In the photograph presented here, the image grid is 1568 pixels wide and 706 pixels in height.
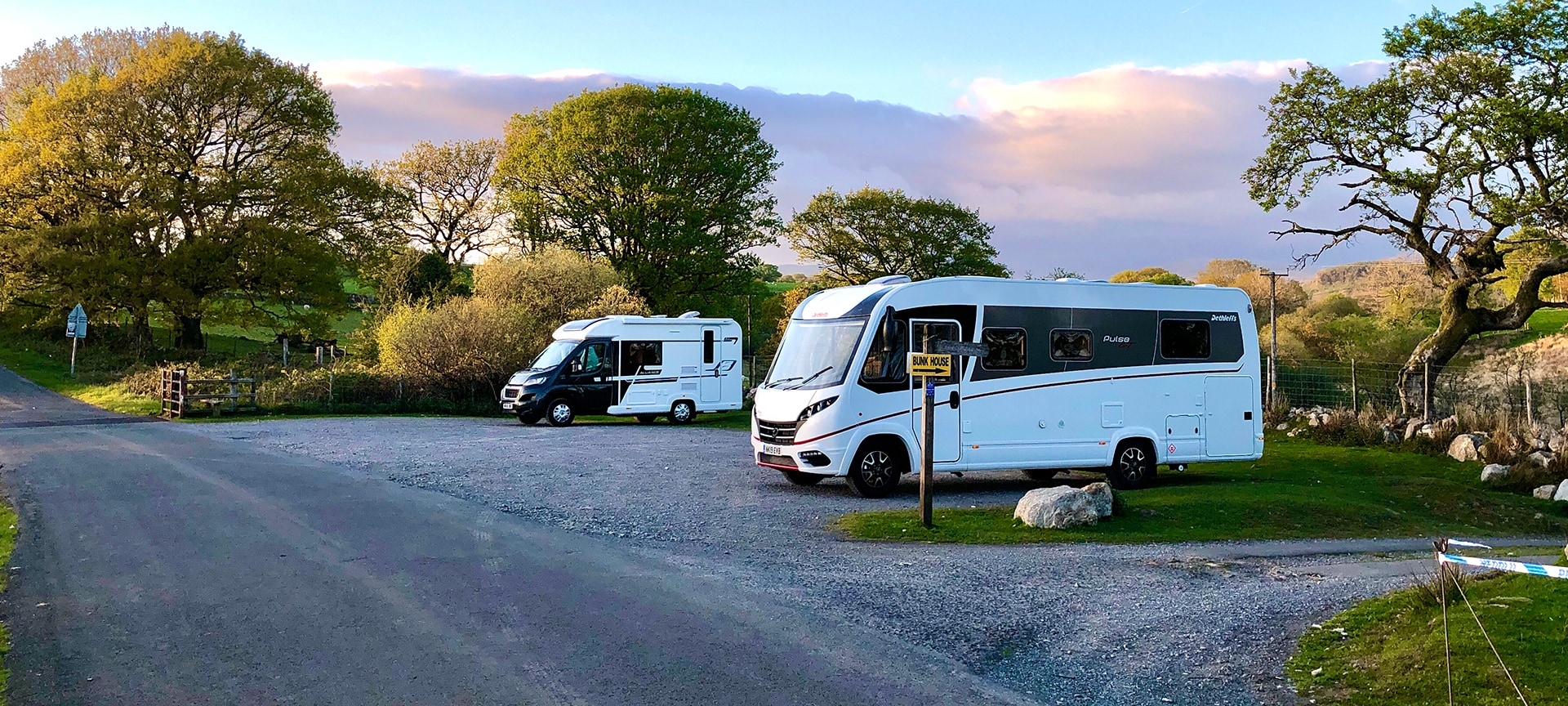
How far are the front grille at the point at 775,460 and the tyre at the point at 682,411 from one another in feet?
36.5

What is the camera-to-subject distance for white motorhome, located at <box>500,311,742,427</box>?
2344 cm

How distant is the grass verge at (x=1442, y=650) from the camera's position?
508 cm

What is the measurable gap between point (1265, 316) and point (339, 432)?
4191cm

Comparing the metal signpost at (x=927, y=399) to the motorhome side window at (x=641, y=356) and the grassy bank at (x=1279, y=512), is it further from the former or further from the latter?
the motorhome side window at (x=641, y=356)

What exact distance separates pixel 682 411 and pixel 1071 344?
12728 mm

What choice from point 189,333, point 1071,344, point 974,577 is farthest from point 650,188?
point 974,577

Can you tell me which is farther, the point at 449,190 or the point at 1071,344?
the point at 449,190

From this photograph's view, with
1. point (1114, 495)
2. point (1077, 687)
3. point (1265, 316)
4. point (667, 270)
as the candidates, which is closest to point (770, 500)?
point (1114, 495)

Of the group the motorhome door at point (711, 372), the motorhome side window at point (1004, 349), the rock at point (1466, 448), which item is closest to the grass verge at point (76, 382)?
the motorhome door at point (711, 372)

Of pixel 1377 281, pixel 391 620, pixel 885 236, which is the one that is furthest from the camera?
pixel 885 236

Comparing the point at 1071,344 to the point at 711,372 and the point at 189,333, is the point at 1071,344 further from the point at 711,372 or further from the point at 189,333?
the point at 189,333

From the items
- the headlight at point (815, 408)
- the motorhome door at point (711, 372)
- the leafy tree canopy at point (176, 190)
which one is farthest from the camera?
the leafy tree canopy at point (176, 190)

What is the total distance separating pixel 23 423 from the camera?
2203 cm

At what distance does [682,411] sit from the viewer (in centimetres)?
2484
